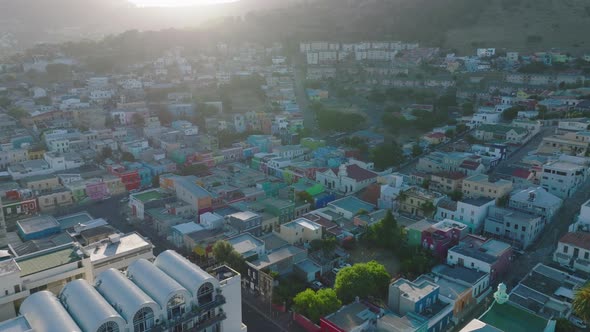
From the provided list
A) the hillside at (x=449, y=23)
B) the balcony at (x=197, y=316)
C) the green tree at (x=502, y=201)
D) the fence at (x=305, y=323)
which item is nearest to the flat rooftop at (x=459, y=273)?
the fence at (x=305, y=323)

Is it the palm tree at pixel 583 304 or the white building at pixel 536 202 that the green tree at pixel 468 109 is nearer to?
the white building at pixel 536 202

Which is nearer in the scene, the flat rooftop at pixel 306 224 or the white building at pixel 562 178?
the flat rooftop at pixel 306 224

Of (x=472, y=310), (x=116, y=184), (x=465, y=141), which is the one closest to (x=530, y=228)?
(x=472, y=310)

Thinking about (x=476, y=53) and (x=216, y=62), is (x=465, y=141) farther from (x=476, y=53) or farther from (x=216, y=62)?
(x=216, y=62)

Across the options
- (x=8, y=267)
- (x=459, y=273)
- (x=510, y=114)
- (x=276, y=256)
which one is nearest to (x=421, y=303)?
(x=459, y=273)

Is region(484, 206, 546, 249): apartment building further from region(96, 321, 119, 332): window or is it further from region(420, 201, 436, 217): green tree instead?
region(96, 321, 119, 332): window

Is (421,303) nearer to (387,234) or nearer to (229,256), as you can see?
(387,234)
